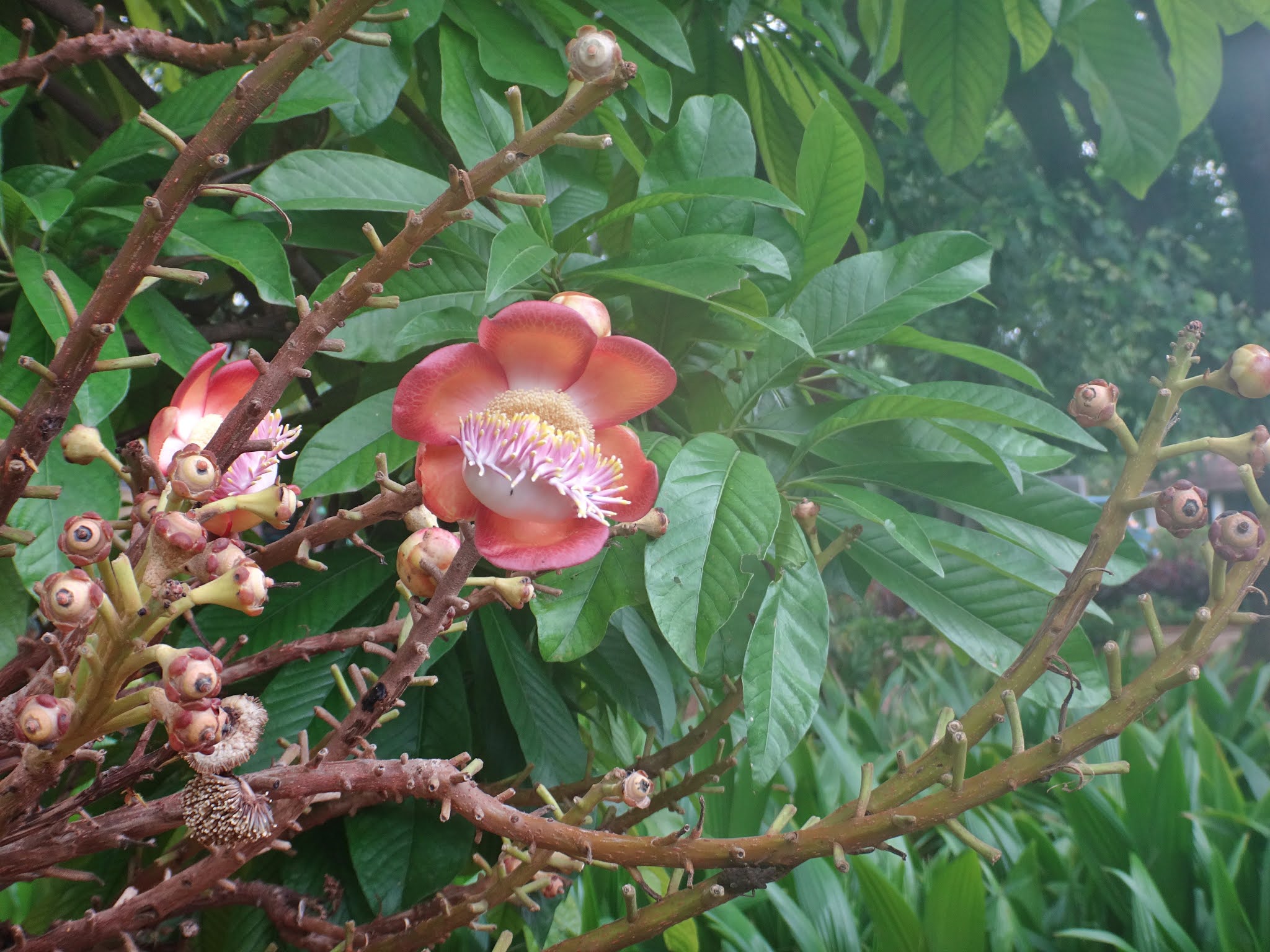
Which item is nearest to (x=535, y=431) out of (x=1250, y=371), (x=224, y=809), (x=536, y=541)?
(x=536, y=541)

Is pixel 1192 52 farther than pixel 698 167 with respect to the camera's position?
Yes

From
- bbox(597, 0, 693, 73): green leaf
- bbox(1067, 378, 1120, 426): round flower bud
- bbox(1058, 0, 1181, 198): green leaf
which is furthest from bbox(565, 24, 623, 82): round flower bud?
bbox(1058, 0, 1181, 198): green leaf

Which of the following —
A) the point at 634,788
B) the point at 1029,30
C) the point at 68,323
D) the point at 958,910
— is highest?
the point at 1029,30

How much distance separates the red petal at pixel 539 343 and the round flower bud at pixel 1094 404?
0.16 metres

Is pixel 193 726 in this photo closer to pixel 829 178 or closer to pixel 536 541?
pixel 536 541

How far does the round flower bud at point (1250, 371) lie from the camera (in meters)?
0.31

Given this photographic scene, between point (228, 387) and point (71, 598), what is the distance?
0.47 ft

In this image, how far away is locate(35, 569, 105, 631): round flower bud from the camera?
0.20m

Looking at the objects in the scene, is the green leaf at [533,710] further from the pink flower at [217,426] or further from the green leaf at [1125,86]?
the green leaf at [1125,86]

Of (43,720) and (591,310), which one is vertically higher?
(591,310)

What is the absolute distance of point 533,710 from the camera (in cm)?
56

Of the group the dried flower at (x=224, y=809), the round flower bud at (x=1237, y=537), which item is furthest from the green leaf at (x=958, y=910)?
the dried flower at (x=224, y=809)

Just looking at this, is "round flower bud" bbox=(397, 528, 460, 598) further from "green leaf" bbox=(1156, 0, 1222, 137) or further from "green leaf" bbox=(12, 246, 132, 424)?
"green leaf" bbox=(1156, 0, 1222, 137)

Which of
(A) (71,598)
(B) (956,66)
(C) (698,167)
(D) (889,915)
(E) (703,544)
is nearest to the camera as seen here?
(A) (71,598)
